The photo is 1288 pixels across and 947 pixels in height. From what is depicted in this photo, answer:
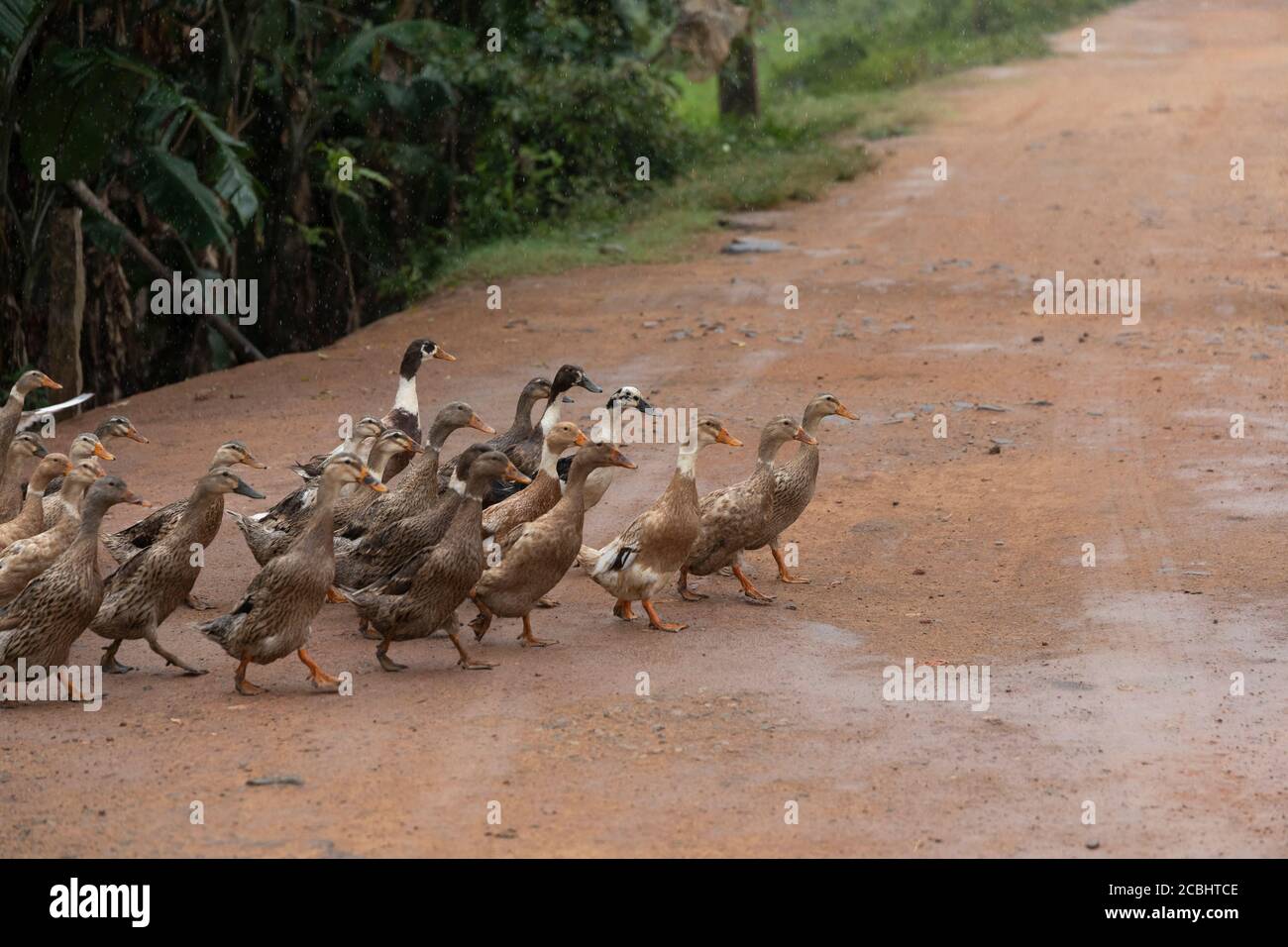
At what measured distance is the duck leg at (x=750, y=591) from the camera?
8.65 meters

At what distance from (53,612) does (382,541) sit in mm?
1652

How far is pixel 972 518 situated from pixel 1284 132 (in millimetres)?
15951

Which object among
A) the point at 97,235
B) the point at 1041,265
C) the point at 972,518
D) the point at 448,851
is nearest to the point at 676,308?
the point at 1041,265

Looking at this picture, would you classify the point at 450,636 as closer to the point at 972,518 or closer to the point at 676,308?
the point at 972,518

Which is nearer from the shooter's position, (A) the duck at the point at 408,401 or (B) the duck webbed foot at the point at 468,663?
(B) the duck webbed foot at the point at 468,663

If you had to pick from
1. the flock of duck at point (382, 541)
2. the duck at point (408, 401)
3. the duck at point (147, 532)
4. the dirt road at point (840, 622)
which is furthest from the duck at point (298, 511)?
the duck at point (408, 401)

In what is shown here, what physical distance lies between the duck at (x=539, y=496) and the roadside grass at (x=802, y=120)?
9.29 m

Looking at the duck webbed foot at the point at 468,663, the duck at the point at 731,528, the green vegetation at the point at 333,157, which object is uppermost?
the green vegetation at the point at 333,157

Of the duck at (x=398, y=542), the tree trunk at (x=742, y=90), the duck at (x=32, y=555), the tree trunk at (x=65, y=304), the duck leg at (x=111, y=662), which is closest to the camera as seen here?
Answer: the duck leg at (x=111, y=662)

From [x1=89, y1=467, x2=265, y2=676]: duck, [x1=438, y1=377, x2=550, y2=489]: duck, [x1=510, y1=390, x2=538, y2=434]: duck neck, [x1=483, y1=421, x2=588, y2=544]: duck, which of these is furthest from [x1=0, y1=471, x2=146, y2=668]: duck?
[x1=510, y1=390, x2=538, y2=434]: duck neck

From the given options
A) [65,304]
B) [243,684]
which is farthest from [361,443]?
[65,304]

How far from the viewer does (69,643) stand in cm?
732

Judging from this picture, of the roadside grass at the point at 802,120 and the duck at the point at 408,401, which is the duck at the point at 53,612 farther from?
the roadside grass at the point at 802,120

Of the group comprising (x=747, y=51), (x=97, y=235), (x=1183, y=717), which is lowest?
(x=1183, y=717)
